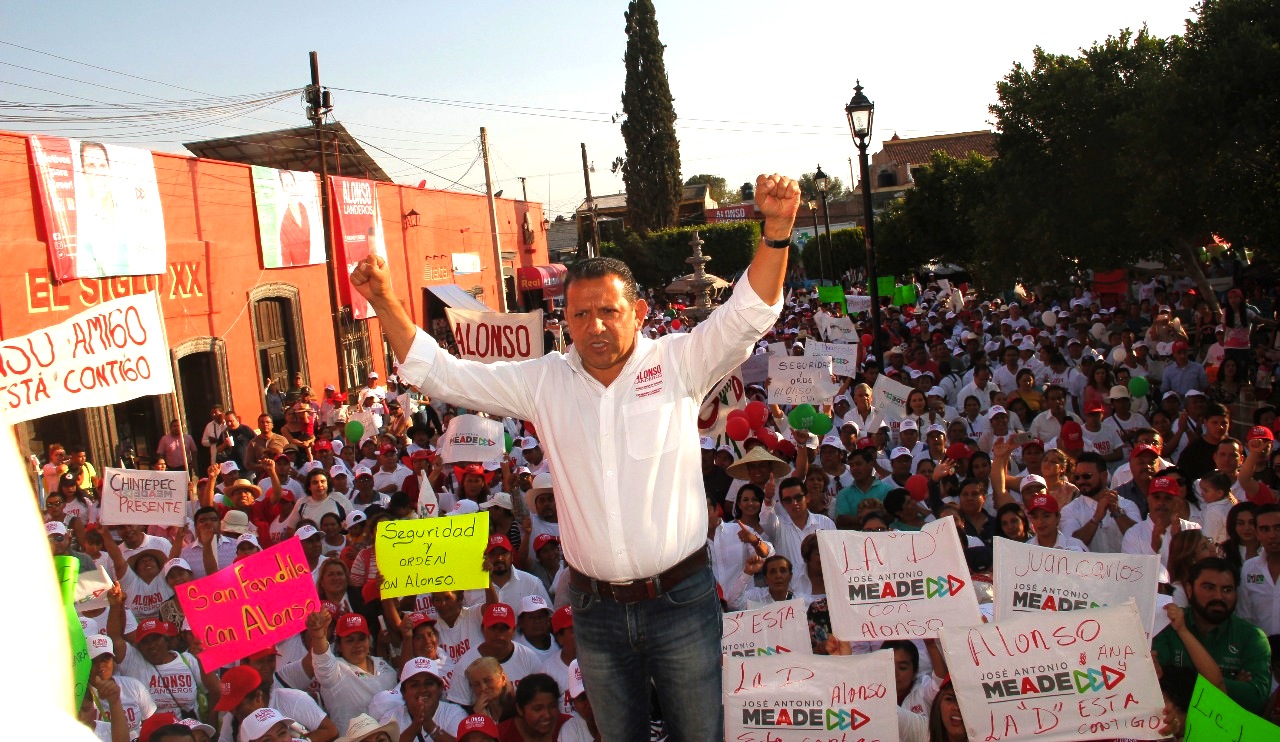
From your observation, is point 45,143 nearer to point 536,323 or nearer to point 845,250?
point 536,323

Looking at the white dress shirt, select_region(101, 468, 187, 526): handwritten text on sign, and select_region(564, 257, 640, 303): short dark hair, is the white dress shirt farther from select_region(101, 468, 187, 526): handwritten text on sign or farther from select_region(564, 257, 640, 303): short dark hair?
select_region(101, 468, 187, 526): handwritten text on sign

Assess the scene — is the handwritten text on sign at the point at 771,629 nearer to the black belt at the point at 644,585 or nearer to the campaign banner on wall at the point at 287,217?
the black belt at the point at 644,585

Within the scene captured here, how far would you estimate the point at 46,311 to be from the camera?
15766 mm

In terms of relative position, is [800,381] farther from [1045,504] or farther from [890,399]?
[1045,504]

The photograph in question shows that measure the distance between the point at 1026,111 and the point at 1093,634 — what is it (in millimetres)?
16356

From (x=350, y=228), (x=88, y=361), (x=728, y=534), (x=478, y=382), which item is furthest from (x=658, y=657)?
(x=350, y=228)

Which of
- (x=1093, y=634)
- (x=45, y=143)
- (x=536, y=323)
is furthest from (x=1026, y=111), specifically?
(x=1093, y=634)

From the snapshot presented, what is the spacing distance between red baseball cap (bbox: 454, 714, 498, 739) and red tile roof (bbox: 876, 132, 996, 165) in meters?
72.8

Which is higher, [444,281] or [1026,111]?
[1026,111]

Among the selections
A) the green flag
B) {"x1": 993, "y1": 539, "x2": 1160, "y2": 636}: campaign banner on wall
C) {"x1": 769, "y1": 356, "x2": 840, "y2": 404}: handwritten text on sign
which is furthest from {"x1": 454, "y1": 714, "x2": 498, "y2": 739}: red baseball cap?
{"x1": 769, "y1": 356, "x2": 840, "y2": 404}: handwritten text on sign

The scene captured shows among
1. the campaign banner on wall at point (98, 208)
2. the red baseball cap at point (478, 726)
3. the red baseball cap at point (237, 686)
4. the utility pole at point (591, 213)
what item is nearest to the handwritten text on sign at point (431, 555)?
the red baseball cap at point (237, 686)

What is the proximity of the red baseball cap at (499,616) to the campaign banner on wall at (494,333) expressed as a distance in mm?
5152

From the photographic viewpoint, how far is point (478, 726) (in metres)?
5.64

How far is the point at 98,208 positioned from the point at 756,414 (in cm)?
1097
